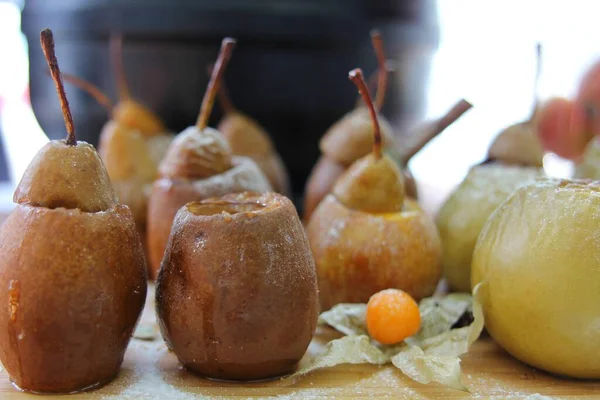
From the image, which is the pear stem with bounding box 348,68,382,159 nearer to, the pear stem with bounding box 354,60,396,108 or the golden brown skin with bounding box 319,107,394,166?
the golden brown skin with bounding box 319,107,394,166

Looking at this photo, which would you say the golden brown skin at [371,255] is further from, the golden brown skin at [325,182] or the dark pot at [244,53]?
the dark pot at [244,53]

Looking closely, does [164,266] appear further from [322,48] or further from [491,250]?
[322,48]

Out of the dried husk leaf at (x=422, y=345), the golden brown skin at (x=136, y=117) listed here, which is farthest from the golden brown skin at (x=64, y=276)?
the golden brown skin at (x=136, y=117)

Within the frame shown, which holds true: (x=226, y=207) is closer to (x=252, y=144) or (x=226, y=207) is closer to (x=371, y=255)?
(x=371, y=255)

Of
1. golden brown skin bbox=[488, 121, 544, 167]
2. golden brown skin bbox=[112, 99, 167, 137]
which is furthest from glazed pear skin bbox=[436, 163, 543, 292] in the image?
golden brown skin bbox=[112, 99, 167, 137]

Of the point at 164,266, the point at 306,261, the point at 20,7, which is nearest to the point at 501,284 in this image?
the point at 306,261

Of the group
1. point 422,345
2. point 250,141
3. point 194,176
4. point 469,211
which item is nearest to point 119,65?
point 250,141
